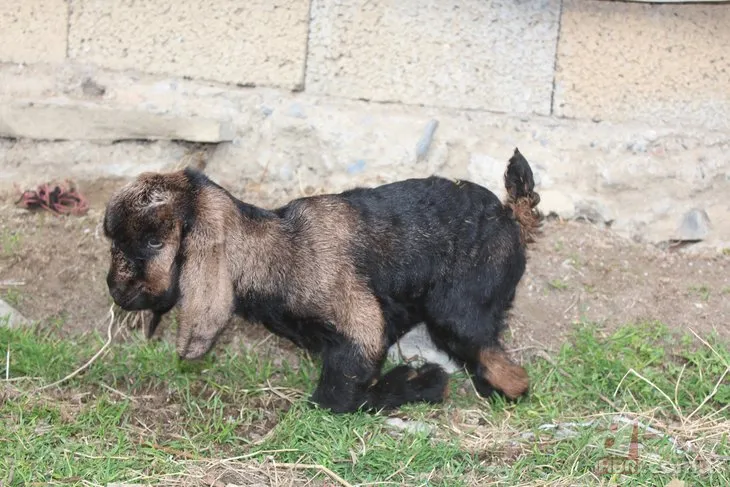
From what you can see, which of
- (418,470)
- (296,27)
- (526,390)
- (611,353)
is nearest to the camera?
(418,470)

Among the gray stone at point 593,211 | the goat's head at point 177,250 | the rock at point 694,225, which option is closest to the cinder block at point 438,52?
the gray stone at point 593,211

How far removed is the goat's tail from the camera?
4918 mm

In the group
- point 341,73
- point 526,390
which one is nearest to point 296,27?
point 341,73

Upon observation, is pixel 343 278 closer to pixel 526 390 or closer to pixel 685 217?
pixel 526 390

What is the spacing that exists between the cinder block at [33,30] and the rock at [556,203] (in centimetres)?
303

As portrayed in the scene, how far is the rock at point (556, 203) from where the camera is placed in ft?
20.2

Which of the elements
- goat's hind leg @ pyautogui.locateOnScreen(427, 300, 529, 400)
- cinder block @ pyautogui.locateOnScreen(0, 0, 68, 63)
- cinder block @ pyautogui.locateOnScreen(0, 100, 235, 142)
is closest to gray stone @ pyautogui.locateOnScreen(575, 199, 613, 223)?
goat's hind leg @ pyautogui.locateOnScreen(427, 300, 529, 400)

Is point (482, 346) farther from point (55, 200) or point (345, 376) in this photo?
point (55, 200)

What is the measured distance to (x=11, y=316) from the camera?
17.7 feet

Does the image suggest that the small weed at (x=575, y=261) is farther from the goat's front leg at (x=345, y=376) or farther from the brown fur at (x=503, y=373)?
the goat's front leg at (x=345, y=376)

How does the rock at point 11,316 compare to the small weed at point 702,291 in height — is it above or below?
below

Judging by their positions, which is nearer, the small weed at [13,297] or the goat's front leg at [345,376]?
the goat's front leg at [345,376]

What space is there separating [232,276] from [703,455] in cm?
220

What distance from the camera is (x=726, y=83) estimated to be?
6094mm
